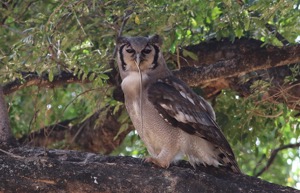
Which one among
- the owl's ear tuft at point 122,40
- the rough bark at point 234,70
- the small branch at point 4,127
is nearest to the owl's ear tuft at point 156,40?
the owl's ear tuft at point 122,40

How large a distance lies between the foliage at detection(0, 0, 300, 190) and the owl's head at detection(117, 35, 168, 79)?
0.13 meters

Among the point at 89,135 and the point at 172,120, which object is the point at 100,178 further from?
the point at 89,135

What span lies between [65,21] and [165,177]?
1829 millimetres

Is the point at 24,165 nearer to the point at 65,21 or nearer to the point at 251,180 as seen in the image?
the point at 251,180

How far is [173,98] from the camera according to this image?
485cm

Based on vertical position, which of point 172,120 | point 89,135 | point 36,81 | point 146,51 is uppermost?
point 146,51

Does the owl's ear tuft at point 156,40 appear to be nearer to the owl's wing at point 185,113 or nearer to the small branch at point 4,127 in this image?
the owl's wing at point 185,113

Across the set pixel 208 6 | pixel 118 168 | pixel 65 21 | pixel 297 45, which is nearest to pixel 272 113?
pixel 297 45

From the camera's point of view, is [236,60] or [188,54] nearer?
[236,60]

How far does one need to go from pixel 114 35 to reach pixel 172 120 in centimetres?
114

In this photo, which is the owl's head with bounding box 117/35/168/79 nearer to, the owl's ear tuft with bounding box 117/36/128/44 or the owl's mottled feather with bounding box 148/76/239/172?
the owl's ear tuft with bounding box 117/36/128/44

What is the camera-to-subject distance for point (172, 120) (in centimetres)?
482

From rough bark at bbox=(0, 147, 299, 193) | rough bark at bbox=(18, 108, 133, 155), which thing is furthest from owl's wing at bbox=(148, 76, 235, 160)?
rough bark at bbox=(18, 108, 133, 155)

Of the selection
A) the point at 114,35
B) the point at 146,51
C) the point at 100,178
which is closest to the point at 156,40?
the point at 146,51
